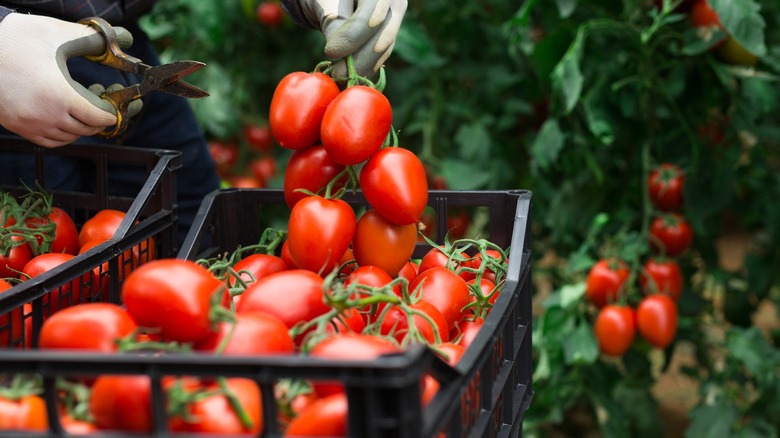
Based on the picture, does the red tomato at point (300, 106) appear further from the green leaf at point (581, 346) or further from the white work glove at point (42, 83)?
the green leaf at point (581, 346)

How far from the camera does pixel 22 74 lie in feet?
3.37

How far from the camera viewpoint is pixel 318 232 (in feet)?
3.28

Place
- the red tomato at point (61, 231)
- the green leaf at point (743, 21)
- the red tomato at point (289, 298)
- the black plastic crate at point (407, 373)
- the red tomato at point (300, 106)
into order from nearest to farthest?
the black plastic crate at point (407, 373)
the red tomato at point (289, 298)
the red tomato at point (300, 106)
the red tomato at point (61, 231)
the green leaf at point (743, 21)

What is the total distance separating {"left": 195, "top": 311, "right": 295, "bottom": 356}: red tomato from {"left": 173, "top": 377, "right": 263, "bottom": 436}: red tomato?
0.05 metres

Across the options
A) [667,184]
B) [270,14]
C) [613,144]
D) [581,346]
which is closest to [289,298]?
[581,346]

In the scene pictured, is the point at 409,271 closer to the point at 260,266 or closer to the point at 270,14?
the point at 260,266

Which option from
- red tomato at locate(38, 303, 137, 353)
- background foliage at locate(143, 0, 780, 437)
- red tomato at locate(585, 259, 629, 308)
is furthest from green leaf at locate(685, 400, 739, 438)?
red tomato at locate(38, 303, 137, 353)

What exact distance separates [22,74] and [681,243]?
4.40 feet

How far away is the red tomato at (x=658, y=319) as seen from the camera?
5.85ft

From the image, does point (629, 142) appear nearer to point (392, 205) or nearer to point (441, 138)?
point (441, 138)

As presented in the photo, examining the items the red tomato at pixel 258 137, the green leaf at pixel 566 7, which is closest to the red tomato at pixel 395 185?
the green leaf at pixel 566 7

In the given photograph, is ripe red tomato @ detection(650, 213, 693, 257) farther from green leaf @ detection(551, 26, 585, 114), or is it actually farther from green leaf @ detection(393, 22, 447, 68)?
green leaf @ detection(393, 22, 447, 68)

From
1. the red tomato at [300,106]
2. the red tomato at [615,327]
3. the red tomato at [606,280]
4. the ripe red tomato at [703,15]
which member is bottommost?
the red tomato at [615,327]

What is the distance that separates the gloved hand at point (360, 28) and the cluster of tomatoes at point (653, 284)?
34.3 inches
